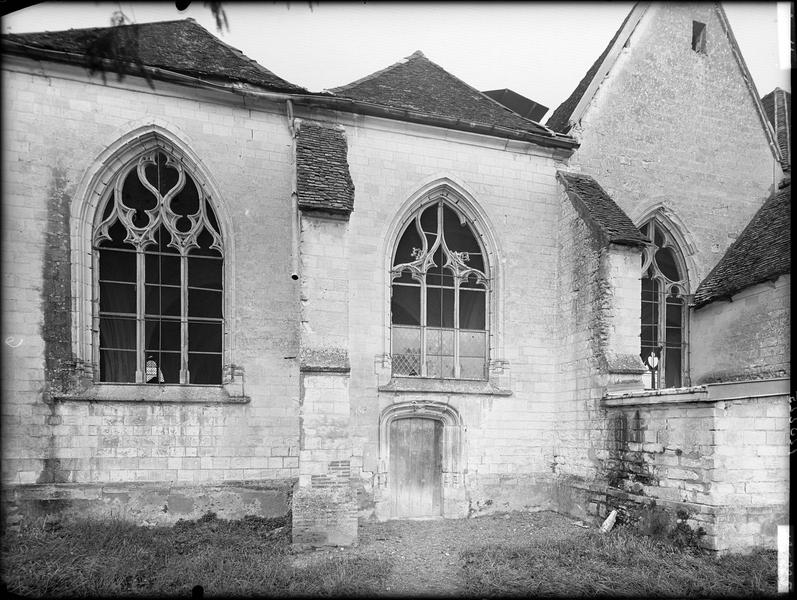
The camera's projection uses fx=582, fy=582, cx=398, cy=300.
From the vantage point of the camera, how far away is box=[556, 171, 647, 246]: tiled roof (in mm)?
9898

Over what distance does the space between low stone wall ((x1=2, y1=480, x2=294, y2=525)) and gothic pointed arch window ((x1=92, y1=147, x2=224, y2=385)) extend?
165 cm

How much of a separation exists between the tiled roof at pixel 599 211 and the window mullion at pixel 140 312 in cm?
762

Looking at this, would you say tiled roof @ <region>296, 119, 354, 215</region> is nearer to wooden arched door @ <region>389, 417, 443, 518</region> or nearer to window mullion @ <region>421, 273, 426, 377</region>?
window mullion @ <region>421, 273, 426, 377</region>

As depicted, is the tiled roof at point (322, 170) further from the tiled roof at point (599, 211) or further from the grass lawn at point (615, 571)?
the grass lawn at point (615, 571)

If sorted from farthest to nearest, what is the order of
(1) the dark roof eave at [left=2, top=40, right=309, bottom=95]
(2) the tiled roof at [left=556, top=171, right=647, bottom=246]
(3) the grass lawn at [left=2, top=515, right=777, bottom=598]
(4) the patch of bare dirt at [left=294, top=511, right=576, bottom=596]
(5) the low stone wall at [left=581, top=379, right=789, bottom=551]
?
(2) the tiled roof at [left=556, top=171, right=647, bottom=246] → (1) the dark roof eave at [left=2, top=40, right=309, bottom=95] → (5) the low stone wall at [left=581, top=379, right=789, bottom=551] → (4) the patch of bare dirt at [left=294, top=511, right=576, bottom=596] → (3) the grass lawn at [left=2, top=515, right=777, bottom=598]

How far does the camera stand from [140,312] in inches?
362

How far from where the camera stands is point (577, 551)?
25.4 feet

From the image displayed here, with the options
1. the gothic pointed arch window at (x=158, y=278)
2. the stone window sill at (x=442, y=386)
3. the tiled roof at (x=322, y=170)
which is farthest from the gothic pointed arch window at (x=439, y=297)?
the gothic pointed arch window at (x=158, y=278)

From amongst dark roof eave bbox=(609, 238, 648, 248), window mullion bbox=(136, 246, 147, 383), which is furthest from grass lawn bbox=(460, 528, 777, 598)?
window mullion bbox=(136, 246, 147, 383)

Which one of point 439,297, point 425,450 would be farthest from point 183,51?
point 425,450

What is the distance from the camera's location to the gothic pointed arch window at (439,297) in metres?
10.7

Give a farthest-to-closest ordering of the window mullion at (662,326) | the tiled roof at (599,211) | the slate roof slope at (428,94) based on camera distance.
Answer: the window mullion at (662,326), the slate roof slope at (428,94), the tiled roof at (599,211)

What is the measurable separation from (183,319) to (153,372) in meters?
0.98

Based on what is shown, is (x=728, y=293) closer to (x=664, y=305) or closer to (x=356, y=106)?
(x=664, y=305)
